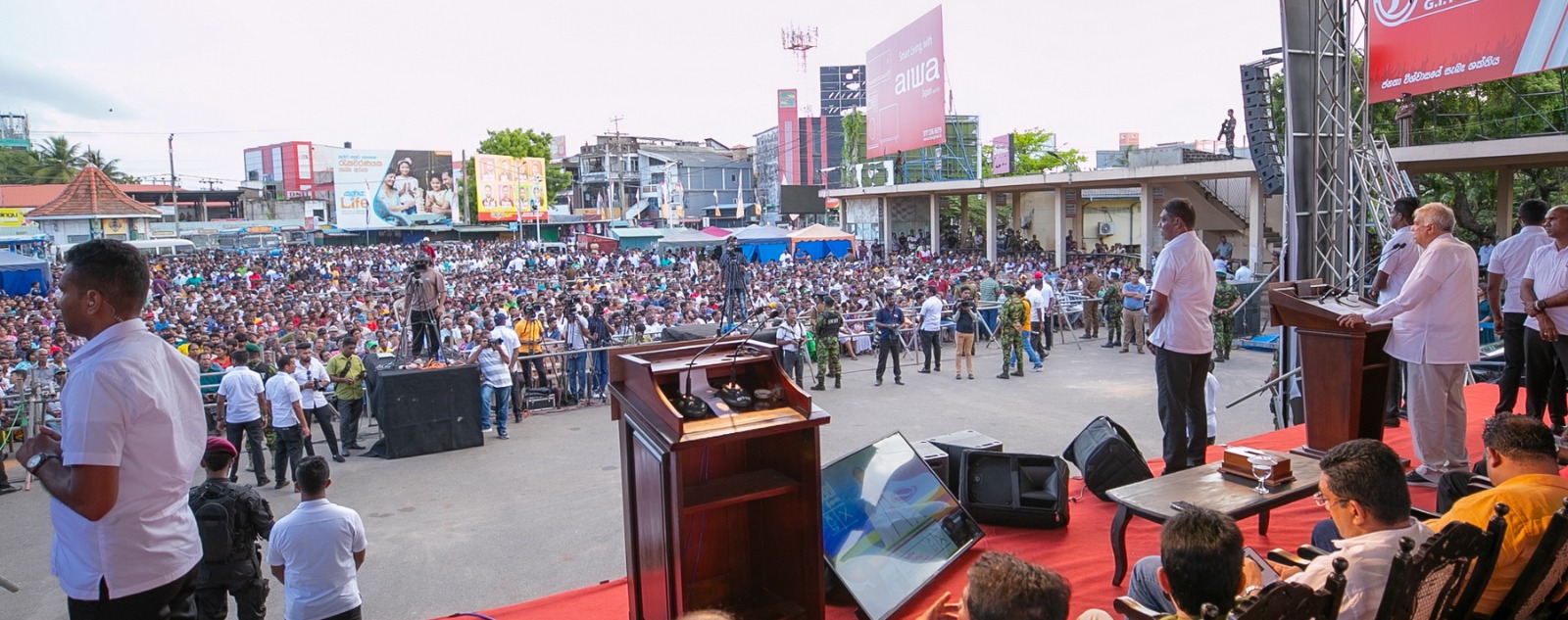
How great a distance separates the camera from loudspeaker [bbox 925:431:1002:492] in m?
5.20

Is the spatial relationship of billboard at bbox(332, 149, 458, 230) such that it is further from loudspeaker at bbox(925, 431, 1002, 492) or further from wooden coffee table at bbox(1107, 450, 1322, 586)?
wooden coffee table at bbox(1107, 450, 1322, 586)

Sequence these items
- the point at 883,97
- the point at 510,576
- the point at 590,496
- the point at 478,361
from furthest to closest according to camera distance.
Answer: the point at 883,97, the point at 478,361, the point at 590,496, the point at 510,576

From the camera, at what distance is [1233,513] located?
370 centimetres

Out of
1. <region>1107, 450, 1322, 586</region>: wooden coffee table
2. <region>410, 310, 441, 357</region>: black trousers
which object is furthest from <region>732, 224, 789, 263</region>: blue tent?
<region>1107, 450, 1322, 586</region>: wooden coffee table

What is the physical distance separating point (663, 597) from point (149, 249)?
47463 mm

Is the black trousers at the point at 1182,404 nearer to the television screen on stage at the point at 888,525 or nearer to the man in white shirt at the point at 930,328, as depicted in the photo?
the television screen on stage at the point at 888,525

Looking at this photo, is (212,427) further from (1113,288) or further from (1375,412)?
(1113,288)

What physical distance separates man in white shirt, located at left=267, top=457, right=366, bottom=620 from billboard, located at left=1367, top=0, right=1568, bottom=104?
12.6m

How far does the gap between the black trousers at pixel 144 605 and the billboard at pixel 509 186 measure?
5438 cm

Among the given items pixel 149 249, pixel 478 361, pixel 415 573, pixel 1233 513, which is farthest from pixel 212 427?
pixel 149 249

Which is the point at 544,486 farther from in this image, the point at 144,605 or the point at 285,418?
the point at 144,605

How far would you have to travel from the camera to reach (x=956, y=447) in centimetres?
531

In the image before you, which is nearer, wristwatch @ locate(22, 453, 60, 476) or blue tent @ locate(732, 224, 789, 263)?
wristwatch @ locate(22, 453, 60, 476)

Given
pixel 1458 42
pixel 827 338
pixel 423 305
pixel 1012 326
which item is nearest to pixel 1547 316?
pixel 1012 326
